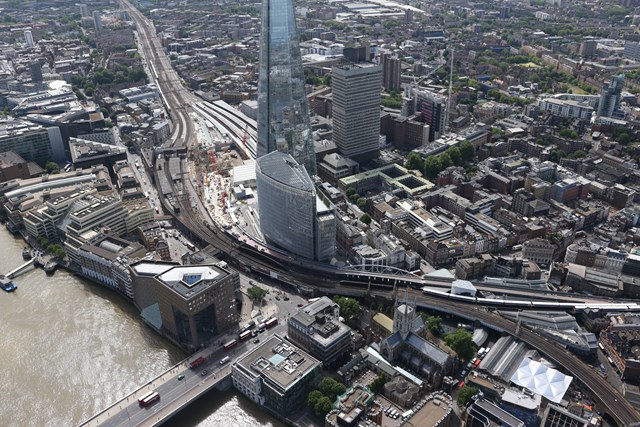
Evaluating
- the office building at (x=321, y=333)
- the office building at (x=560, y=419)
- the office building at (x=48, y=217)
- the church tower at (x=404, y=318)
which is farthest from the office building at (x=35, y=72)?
the office building at (x=560, y=419)

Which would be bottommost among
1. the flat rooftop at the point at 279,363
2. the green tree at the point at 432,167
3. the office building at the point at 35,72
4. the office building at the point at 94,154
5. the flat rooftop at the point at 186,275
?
the flat rooftop at the point at 279,363

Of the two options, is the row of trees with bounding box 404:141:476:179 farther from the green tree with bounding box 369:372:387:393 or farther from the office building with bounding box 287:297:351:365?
the green tree with bounding box 369:372:387:393

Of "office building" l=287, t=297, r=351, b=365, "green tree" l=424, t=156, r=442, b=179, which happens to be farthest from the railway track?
"green tree" l=424, t=156, r=442, b=179

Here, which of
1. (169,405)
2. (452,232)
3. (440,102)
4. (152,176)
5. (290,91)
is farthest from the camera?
(440,102)

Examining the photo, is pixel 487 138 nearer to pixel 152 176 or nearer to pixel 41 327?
pixel 152 176

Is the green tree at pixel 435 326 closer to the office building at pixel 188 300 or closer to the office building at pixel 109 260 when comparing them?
the office building at pixel 188 300

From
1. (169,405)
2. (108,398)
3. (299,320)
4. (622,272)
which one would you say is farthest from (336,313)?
(622,272)

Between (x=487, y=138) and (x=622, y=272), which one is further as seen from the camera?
(x=487, y=138)
